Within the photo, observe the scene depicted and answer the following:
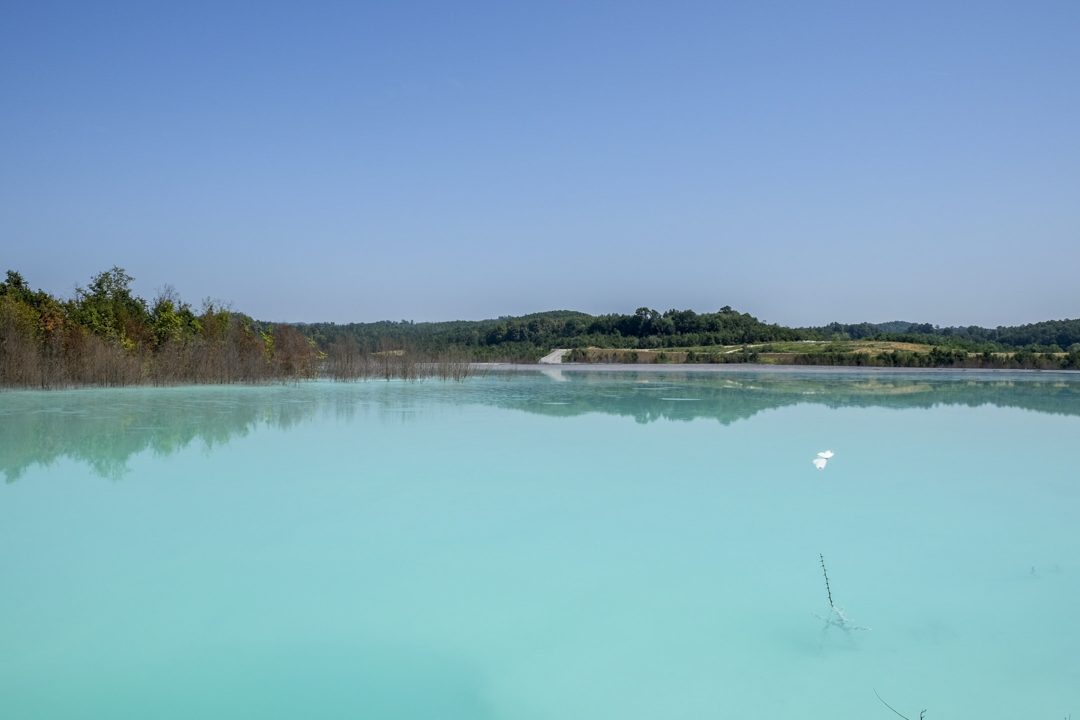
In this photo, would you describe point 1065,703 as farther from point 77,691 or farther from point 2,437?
point 2,437

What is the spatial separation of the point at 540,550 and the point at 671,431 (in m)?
5.42

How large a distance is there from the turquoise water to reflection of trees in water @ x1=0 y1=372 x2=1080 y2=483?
24 cm

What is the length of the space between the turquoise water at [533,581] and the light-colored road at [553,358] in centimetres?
3794

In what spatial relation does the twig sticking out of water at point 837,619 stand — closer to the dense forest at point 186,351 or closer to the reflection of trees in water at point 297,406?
the reflection of trees in water at point 297,406

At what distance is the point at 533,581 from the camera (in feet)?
11.3

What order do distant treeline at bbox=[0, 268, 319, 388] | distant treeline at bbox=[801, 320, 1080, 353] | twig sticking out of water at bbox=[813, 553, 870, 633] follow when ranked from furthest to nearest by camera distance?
distant treeline at bbox=[801, 320, 1080, 353] < distant treeline at bbox=[0, 268, 319, 388] < twig sticking out of water at bbox=[813, 553, 870, 633]

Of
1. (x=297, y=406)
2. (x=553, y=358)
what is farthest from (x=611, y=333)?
(x=297, y=406)

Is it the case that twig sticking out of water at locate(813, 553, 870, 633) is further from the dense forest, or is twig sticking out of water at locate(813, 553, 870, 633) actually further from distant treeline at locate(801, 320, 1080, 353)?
distant treeline at locate(801, 320, 1080, 353)

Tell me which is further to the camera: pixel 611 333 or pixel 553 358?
pixel 611 333

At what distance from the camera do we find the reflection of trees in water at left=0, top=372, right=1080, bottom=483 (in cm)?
755

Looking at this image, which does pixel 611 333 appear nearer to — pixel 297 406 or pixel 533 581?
pixel 297 406

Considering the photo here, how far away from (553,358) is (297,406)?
117 ft

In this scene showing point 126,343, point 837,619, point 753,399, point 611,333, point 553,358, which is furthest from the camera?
point 611,333

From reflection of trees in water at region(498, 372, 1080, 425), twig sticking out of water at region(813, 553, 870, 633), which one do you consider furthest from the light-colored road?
twig sticking out of water at region(813, 553, 870, 633)
